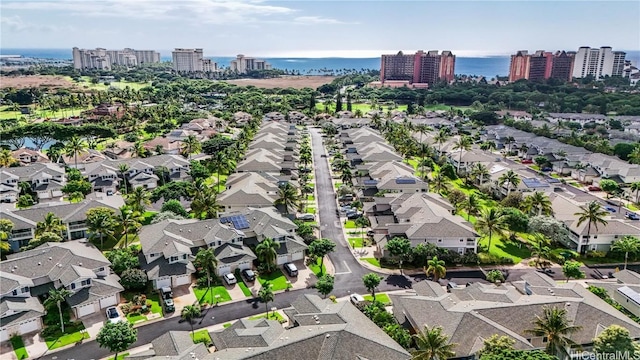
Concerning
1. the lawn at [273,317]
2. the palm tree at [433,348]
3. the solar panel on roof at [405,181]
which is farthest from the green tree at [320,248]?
the solar panel on roof at [405,181]

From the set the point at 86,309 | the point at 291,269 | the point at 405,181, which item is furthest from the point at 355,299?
the point at 405,181

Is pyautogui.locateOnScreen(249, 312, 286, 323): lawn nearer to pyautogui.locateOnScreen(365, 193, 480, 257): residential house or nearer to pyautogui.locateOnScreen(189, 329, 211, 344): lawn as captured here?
pyautogui.locateOnScreen(189, 329, 211, 344): lawn

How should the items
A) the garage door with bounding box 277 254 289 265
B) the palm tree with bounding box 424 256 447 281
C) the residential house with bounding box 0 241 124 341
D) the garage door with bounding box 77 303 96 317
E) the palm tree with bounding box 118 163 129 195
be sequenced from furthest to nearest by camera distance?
the palm tree with bounding box 118 163 129 195 → the garage door with bounding box 277 254 289 265 → the palm tree with bounding box 424 256 447 281 → the garage door with bounding box 77 303 96 317 → the residential house with bounding box 0 241 124 341

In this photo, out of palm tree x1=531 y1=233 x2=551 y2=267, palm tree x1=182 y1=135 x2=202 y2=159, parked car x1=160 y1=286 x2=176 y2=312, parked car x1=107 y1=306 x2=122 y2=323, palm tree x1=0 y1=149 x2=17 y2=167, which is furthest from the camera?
palm tree x1=182 y1=135 x2=202 y2=159

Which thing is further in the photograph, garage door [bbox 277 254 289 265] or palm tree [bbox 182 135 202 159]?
palm tree [bbox 182 135 202 159]

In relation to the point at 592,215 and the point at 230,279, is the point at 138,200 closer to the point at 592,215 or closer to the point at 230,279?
the point at 230,279

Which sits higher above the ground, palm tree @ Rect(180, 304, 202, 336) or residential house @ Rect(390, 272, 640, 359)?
residential house @ Rect(390, 272, 640, 359)

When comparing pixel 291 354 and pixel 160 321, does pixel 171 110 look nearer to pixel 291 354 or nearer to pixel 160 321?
pixel 160 321

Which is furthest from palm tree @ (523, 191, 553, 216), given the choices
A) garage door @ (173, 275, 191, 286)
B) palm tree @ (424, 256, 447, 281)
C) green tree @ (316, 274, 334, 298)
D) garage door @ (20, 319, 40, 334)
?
garage door @ (20, 319, 40, 334)
